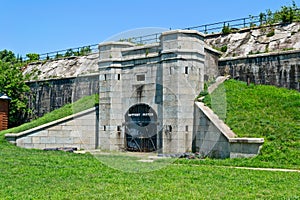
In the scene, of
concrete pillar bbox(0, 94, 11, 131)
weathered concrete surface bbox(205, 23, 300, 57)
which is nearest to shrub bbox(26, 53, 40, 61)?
concrete pillar bbox(0, 94, 11, 131)

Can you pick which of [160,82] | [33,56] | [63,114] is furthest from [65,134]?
[33,56]

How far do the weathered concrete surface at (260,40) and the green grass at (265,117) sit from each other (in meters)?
2.68

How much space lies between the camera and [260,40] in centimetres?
2217

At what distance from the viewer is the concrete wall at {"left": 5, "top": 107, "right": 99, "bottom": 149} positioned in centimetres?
2012

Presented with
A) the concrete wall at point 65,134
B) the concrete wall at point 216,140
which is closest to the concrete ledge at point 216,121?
the concrete wall at point 216,140

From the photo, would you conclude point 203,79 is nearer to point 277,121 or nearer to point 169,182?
point 277,121

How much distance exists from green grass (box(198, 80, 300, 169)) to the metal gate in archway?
3.26m

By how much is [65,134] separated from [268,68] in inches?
459

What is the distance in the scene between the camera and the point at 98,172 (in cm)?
1102

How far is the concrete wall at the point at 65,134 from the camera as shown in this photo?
66.0 ft

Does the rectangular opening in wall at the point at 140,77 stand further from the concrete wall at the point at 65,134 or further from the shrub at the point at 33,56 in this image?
the shrub at the point at 33,56

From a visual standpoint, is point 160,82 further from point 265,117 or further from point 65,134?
point 65,134

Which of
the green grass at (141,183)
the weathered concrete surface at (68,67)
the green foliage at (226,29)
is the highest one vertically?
the green foliage at (226,29)

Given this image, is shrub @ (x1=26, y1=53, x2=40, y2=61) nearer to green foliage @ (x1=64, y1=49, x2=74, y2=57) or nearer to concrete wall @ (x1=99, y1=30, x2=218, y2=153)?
green foliage @ (x1=64, y1=49, x2=74, y2=57)
